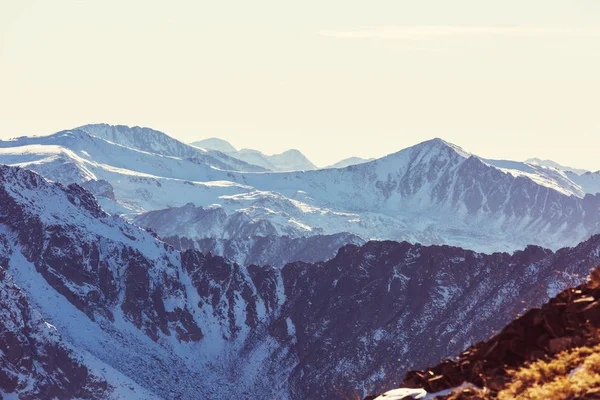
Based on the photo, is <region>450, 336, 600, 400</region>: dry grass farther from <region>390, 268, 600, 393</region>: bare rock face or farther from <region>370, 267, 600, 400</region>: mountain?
<region>390, 268, 600, 393</region>: bare rock face

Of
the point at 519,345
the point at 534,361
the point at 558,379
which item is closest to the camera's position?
the point at 558,379

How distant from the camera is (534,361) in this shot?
29.5m

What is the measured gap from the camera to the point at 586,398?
82.0 ft

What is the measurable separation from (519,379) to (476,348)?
3445mm

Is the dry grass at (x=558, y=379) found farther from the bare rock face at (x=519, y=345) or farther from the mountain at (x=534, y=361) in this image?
the bare rock face at (x=519, y=345)

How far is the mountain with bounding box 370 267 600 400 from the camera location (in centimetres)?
2727

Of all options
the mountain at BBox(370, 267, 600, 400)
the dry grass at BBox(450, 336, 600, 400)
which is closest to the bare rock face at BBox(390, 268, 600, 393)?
the mountain at BBox(370, 267, 600, 400)

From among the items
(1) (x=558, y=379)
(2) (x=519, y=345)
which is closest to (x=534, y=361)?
(2) (x=519, y=345)

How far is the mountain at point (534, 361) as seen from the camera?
89.5 ft

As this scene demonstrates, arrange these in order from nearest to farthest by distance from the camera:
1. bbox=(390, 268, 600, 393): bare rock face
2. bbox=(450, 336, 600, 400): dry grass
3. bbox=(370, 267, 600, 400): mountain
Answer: bbox=(450, 336, 600, 400): dry grass, bbox=(370, 267, 600, 400): mountain, bbox=(390, 268, 600, 393): bare rock face

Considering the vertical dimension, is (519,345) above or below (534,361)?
above

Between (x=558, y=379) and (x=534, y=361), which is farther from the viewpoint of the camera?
(x=534, y=361)

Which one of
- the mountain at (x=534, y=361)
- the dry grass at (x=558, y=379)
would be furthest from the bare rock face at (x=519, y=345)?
the dry grass at (x=558, y=379)

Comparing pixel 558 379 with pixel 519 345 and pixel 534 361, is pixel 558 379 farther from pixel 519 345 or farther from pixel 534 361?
pixel 519 345
